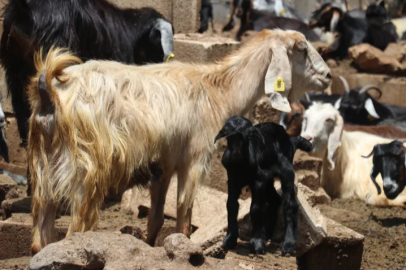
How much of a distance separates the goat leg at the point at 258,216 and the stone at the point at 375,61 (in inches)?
373

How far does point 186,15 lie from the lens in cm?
966

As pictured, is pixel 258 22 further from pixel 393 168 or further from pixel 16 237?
pixel 16 237

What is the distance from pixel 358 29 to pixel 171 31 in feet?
32.7

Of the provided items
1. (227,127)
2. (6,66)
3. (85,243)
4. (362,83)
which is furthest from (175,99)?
(362,83)

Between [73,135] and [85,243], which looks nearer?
[85,243]

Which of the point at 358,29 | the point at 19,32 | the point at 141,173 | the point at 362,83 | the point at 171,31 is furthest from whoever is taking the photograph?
the point at 358,29

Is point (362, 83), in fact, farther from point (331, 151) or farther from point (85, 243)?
point (85, 243)

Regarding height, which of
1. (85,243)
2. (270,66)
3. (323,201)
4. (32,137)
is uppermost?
(270,66)

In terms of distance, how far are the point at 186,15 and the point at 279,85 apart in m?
3.63

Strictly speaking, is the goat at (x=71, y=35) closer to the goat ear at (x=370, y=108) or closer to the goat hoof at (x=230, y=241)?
the goat hoof at (x=230, y=241)

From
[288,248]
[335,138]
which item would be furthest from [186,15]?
[288,248]

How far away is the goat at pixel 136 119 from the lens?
17.4ft

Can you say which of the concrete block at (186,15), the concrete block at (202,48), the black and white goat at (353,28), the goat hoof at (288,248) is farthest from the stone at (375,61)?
the goat hoof at (288,248)

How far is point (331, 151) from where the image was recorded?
9.52 m
